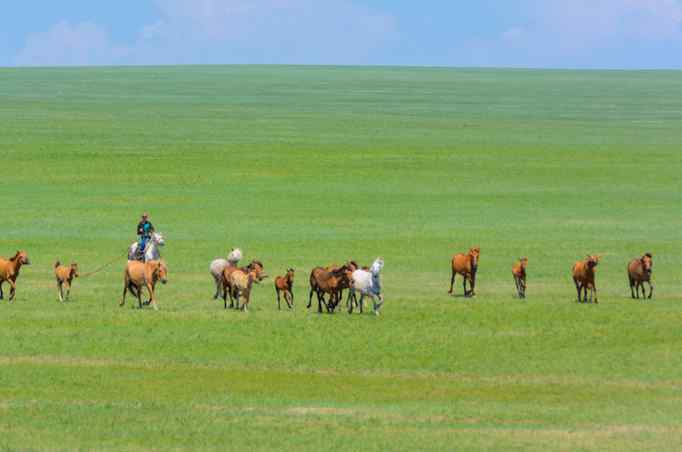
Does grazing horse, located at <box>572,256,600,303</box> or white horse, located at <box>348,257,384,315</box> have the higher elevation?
grazing horse, located at <box>572,256,600,303</box>

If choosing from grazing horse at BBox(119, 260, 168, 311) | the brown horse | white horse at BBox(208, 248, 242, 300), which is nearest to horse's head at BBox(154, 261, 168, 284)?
grazing horse at BBox(119, 260, 168, 311)

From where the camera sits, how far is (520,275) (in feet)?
121

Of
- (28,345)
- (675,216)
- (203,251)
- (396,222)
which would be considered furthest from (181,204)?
(28,345)

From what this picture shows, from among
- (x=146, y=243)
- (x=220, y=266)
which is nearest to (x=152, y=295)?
(x=220, y=266)

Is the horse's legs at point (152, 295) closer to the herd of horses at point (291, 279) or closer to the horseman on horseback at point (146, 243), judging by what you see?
the herd of horses at point (291, 279)

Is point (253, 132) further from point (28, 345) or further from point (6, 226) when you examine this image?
point (28, 345)

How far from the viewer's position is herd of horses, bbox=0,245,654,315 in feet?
111

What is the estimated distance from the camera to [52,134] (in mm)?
92438

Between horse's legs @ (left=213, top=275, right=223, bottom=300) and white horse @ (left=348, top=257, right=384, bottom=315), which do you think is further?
horse's legs @ (left=213, top=275, right=223, bottom=300)

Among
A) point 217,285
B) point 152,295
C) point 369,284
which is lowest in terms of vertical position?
point 152,295

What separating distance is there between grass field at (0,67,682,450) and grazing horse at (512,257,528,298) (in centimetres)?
35

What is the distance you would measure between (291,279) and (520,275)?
581cm

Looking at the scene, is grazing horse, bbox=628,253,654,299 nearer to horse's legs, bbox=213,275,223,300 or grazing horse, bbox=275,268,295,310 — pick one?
grazing horse, bbox=275,268,295,310

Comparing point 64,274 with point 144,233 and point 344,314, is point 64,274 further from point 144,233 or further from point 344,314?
point 344,314
